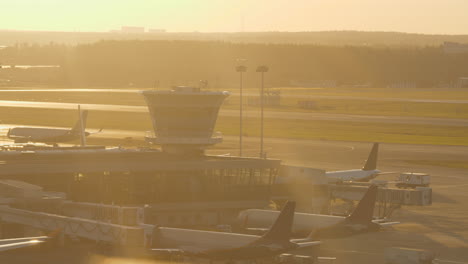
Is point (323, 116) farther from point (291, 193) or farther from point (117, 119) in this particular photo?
point (291, 193)

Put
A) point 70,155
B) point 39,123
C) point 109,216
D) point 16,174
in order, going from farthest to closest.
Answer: point 39,123
point 70,155
point 16,174
point 109,216

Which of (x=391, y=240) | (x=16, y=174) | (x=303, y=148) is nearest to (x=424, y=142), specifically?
(x=303, y=148)

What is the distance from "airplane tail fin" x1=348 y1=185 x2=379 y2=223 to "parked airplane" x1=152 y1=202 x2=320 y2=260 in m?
4.58

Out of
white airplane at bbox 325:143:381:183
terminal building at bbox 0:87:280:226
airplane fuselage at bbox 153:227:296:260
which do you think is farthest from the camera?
white airplane at bbox 325:143:381:183

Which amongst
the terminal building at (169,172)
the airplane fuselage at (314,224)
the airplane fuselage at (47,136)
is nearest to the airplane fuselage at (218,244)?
the airplane fuselage at (314,224)

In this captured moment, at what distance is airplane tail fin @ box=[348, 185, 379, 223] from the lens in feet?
226

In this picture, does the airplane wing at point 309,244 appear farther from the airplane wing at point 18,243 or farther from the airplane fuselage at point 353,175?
the airplane fuselage at point 353,175

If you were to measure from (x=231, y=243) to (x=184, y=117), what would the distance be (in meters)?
30.1

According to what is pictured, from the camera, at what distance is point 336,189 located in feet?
300

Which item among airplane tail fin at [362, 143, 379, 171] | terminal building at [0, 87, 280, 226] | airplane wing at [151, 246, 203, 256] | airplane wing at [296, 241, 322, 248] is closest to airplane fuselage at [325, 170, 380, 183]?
airplane tail fin at [362, 143, 379, 171]

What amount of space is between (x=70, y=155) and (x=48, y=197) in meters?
13.3

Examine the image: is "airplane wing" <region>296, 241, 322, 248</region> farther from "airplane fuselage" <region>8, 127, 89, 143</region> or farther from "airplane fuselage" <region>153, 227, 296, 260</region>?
"airplane fuselage" <region>8, 127, 89, 143</region>

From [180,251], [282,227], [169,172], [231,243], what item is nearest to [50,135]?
[169,172]

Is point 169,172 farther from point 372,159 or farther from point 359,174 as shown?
point 372,159
